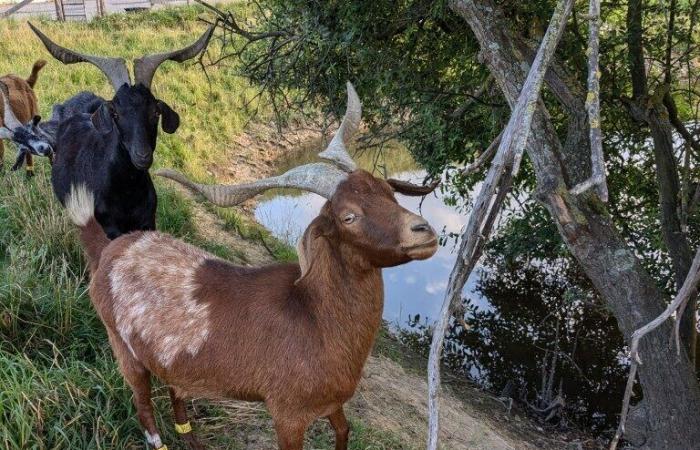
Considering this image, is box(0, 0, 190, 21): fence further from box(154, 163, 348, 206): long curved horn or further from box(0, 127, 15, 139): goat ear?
box(154, 163, 348, 206): long curved horn

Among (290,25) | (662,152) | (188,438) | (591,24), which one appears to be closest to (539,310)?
(662,152)

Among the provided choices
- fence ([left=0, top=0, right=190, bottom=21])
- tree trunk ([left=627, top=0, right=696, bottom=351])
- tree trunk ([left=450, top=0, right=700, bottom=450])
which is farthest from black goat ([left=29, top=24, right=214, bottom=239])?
fence ([left=0, top=0, right=190, bottom=21])

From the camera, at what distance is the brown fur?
2.64 m

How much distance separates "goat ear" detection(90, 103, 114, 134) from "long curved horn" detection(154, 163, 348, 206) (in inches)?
74.2

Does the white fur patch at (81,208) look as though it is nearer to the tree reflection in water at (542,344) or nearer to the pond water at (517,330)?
the pond water at (517,330)

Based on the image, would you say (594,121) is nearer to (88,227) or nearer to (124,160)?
(88,227)

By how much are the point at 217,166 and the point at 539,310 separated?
23.1 ft

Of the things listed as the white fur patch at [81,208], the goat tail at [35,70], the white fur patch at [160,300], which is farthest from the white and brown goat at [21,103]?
the white fur patch at [160,300]

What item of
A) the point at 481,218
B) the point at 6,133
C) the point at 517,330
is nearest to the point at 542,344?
the point at 517,330

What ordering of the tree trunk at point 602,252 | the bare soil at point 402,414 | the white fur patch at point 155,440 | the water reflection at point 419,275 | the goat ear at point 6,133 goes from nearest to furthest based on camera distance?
1. the white fur patch at point 155,440
2. the tree trunk at point 602,252
3. the bare soil at point 402,414
4. the goat ear at point 6,133
5. the water reflection at point 419,275

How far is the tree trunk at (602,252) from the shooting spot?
11.7 feet

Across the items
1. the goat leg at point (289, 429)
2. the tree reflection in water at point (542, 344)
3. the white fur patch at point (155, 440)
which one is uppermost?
the goat leg at point (289, 429)

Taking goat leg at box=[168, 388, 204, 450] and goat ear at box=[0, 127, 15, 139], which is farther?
goat ear at box=[0, 127, 15, 139]

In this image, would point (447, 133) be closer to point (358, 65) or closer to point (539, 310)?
point (358, 65)
